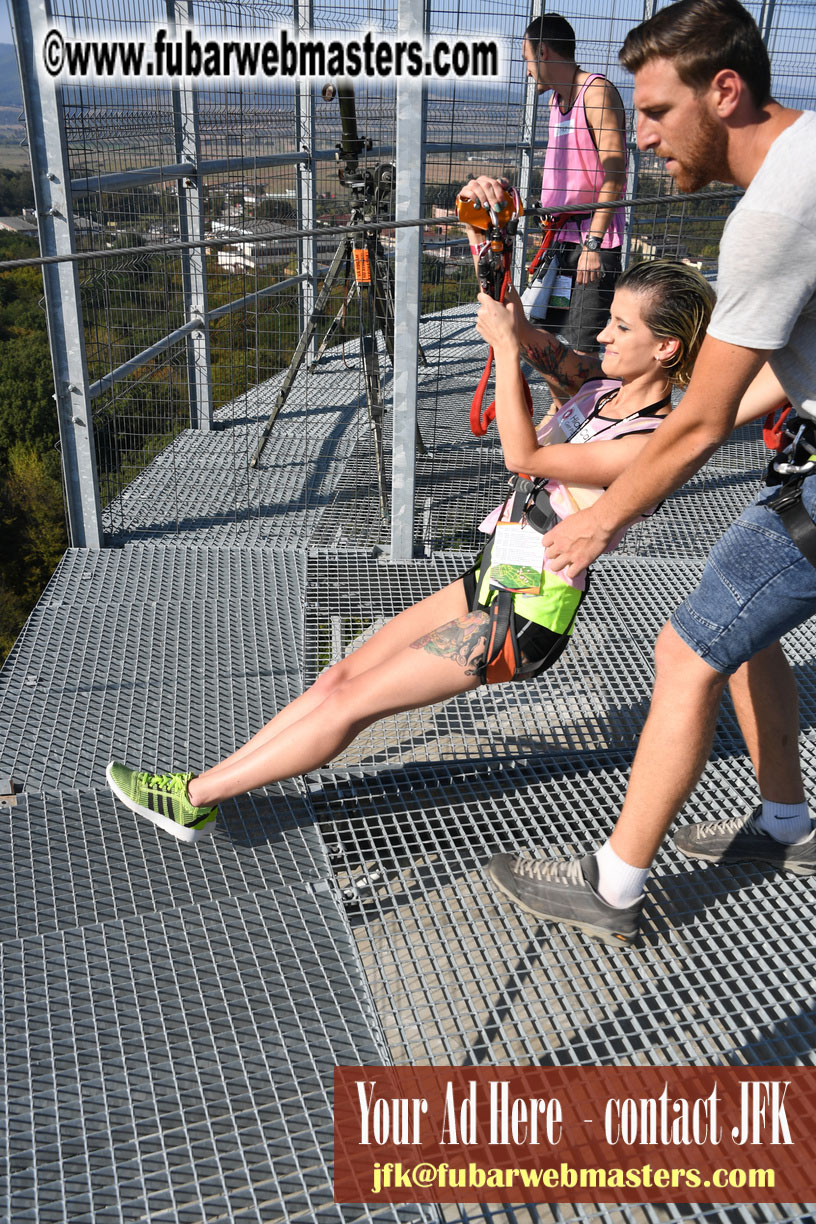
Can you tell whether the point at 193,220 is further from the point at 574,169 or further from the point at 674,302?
the point at 674,302

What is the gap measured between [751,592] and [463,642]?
0.55 meters

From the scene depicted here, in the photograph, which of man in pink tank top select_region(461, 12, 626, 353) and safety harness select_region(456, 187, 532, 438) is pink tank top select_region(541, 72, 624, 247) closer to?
man in pink tank top select_region(461, 12, 626, 353)

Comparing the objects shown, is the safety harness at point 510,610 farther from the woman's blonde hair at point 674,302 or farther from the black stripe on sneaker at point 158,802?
the black stripe on sneaker at point 158,802

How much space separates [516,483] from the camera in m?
2.00

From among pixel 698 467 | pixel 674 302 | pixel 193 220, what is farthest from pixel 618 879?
pixel 193 220

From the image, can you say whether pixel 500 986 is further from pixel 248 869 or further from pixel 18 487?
pixel 18 487

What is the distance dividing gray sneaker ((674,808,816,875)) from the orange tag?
2.75m

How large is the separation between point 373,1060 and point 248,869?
571 mm

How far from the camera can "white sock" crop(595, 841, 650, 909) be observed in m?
1.83

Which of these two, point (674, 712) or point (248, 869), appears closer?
point (674, 712)

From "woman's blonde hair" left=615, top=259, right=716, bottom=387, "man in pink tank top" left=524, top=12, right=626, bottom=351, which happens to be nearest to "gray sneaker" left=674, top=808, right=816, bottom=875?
"woman's blonde hair" left=615, top=259, right=716, bottom=387

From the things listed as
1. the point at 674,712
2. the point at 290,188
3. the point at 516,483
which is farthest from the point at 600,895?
the point at 290,188

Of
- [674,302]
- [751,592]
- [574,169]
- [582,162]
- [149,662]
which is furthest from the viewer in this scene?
[582,162]

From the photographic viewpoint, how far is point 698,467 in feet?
5.19
